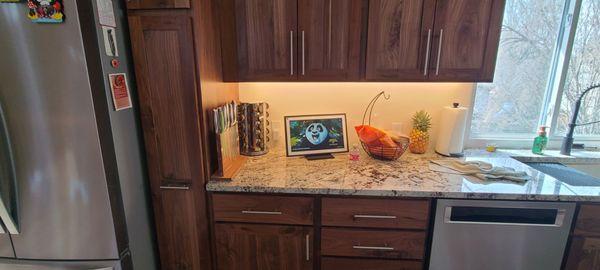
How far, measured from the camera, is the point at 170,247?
153 cm

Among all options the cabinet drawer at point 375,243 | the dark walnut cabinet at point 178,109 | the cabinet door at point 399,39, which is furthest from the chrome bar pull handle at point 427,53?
the dark walnut cabinet at point 178,109

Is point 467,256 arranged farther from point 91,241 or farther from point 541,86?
point 91,241

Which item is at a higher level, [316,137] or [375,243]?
[316,137]

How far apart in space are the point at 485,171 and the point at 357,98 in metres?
0.84

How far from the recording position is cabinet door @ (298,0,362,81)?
1522 mm

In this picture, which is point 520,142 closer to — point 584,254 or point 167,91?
point 584,254

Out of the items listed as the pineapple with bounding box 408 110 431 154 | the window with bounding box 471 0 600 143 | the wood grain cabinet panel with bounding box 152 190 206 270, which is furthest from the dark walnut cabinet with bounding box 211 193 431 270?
the window with bounding box 471 0 600 143

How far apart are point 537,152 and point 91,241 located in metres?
2.52

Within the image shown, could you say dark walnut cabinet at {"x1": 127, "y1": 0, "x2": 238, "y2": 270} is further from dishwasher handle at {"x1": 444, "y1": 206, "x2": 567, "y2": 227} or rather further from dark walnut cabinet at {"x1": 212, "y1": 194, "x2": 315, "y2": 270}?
dishwasher handle at {"x1": 444, "y1": 206, "x2": 567, "y2": 227}

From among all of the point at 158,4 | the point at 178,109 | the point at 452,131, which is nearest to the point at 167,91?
the point at 178,109

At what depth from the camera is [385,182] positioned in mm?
1431

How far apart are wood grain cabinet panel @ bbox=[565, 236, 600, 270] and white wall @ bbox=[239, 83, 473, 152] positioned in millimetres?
866

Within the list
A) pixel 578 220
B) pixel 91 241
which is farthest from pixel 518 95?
pixel 91 241

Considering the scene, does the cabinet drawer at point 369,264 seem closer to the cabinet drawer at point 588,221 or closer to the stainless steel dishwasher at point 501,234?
the stainless steel dishwasher at point 501,234
